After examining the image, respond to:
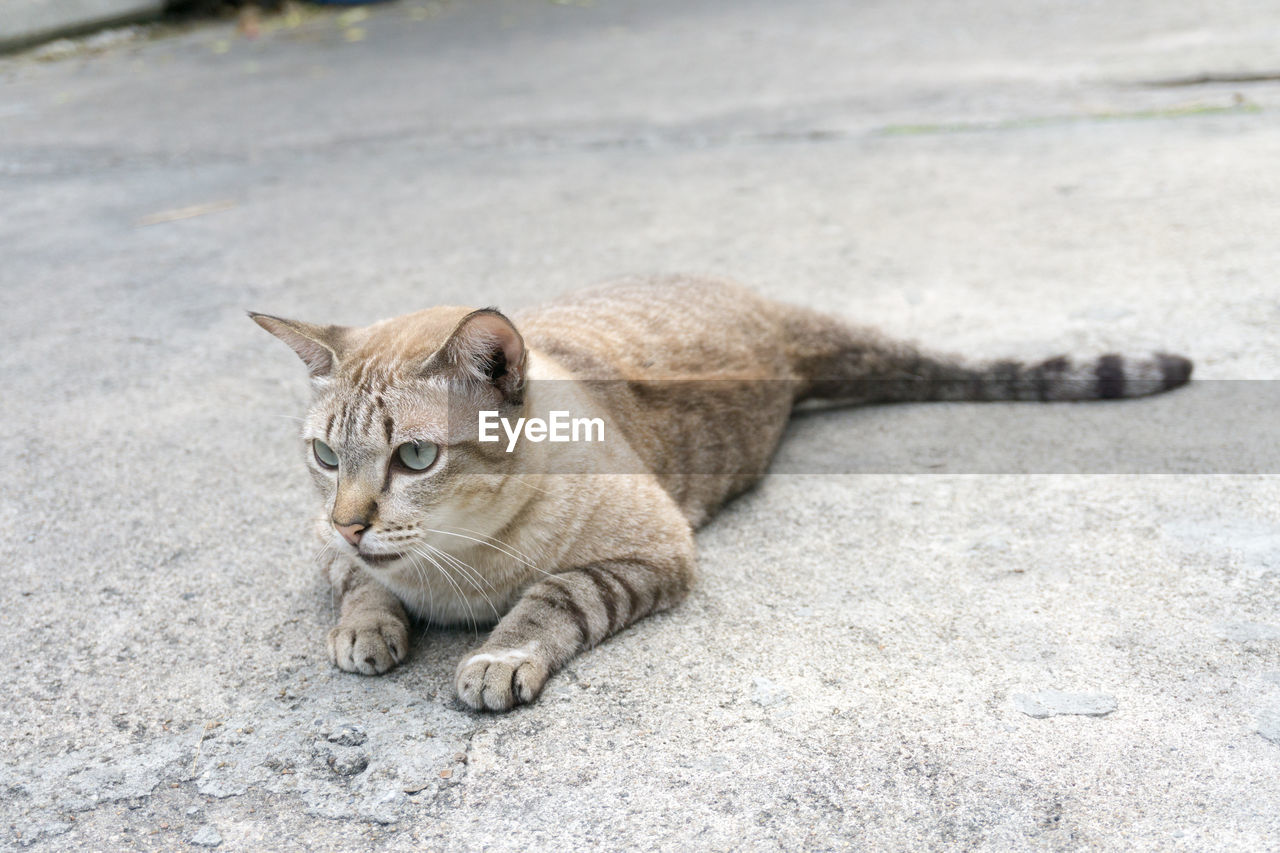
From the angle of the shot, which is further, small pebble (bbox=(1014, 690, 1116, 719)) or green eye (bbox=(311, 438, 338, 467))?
green eye (bbox=(311, 438, 338, 467))

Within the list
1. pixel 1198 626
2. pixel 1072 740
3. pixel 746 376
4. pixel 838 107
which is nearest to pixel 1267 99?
pixel 838 107

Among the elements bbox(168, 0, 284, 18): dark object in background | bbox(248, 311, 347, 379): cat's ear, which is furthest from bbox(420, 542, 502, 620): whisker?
bbox(168, 0, 284, 18): dark object in background

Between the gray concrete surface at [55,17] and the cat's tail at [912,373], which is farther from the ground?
the gray concrete surface at [55,17]

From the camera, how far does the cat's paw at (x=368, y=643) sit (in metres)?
2.28

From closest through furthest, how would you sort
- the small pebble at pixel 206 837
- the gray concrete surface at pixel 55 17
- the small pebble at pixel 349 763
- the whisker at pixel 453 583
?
the small pebble at pixel 206 837, the small pebble at pixel 349 763, the whisker at pixel 453 583, the gray concrete surface at pixel 55 17

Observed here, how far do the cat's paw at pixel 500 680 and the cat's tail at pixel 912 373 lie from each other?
61.0 inches

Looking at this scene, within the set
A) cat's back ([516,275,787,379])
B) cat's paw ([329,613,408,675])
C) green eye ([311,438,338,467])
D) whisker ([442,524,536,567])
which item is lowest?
cat's paw ([329,613,408,675])

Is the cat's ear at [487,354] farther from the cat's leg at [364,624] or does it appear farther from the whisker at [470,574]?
the cat's leg at [364,624]

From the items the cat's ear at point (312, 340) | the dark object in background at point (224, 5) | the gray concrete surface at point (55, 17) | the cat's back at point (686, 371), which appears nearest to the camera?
the cat's ear at point (312, 340)

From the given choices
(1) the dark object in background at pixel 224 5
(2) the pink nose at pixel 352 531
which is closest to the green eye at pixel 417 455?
(2) the pink nose at pixel 352 531

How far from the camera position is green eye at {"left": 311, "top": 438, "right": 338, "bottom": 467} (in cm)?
233

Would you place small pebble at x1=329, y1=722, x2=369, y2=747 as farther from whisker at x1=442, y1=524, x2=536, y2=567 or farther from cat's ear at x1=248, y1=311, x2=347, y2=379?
cat's ear at x1=248, y1=311, x2=347, y2=379

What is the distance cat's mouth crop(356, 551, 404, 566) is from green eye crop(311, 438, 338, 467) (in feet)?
0.81

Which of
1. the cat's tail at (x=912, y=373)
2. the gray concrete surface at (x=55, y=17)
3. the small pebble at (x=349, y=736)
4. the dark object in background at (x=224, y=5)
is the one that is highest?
the gray concrete surface at (x=55, y=17)
